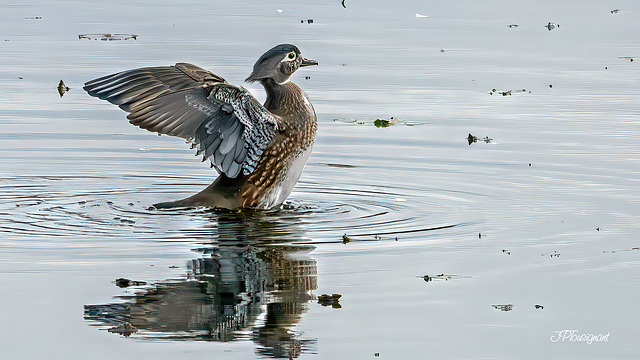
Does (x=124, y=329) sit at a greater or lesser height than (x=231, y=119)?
lesser

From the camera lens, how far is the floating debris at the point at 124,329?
5594 millimetres

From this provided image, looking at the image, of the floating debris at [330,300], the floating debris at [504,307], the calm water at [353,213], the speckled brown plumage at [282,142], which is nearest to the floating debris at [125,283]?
the calm water at [353,213]

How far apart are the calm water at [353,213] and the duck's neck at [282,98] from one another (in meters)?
0.70

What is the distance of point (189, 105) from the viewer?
8.54 m

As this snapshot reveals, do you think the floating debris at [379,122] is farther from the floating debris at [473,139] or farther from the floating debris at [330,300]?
the floating debris at [330,300]

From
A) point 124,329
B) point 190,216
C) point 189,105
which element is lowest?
point 124,329

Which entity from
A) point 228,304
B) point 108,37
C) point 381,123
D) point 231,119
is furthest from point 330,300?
point 108,37

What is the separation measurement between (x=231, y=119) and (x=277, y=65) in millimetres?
768

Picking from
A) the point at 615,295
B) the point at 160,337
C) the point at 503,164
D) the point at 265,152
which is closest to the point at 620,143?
the point at 503,164

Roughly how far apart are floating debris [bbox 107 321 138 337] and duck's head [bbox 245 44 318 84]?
3729mm

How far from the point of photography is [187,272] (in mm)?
6758

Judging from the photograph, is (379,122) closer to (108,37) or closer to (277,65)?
(277,65)

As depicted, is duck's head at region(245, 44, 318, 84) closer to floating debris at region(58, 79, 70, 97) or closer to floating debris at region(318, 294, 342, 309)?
floating debris at region(318, 294, 342, 309)

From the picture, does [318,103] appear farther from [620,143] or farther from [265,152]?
[265,152]
